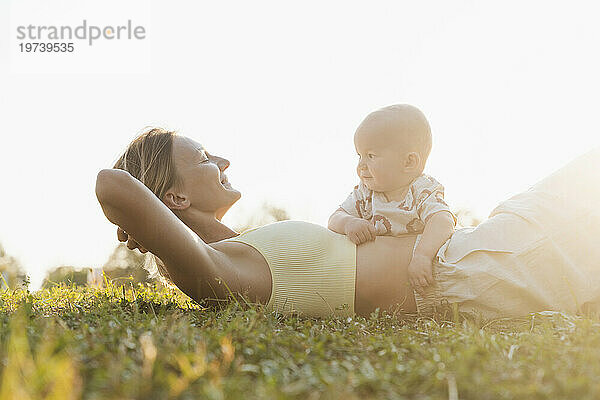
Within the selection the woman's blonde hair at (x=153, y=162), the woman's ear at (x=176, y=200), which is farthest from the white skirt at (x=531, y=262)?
the woman's blonde hair at (x=153, y=162)

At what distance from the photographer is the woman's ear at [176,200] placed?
452cm

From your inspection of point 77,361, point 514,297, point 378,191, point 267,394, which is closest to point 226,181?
point 378,191

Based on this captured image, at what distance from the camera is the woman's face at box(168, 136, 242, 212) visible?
459 cm

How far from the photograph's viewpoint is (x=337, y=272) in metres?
3.98

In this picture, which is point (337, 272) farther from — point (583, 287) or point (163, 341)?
point (163, 341)

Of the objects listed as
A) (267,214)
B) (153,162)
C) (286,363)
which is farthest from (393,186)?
(267,214)

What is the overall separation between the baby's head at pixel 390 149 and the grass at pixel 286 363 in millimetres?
1697

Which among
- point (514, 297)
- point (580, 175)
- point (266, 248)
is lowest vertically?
point (514, 297)

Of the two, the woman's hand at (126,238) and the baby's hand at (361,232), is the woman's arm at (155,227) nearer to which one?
the woman's hand at (126,238)

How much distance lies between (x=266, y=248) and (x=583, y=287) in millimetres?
2193

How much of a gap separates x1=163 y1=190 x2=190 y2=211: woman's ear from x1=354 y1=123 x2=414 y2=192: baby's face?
148 centimetres

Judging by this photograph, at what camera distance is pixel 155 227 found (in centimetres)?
320

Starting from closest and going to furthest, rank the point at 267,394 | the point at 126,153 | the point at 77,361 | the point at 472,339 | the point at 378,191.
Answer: the point at 267,394, the point at 77,361, the point at 472,339, the point at 378,191, the point at 126,153

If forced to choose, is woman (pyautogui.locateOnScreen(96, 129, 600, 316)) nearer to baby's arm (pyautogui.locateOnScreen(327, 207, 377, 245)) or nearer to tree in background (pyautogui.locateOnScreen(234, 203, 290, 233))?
baby's arm (pyautogui.locateOnScreen(327, 207, 377, 245))
